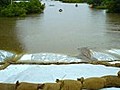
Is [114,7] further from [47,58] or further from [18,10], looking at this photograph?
[47,58]

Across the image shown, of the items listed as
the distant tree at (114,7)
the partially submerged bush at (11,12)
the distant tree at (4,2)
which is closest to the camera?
the partially submerged bush at (11,12)

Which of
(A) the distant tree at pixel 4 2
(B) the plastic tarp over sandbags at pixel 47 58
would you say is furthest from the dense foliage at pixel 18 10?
(B) the plastic tarp over sandbags at pixel 47 58

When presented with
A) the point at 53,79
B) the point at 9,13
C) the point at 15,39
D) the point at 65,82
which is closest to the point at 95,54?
the point at 53,79

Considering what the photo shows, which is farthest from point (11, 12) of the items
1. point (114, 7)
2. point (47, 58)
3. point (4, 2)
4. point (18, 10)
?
point (47, 58)

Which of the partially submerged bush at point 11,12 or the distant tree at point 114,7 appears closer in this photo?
the partially submerged bush at point 11,12

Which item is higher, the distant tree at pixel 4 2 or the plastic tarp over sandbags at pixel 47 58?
the plastic tarp over sandbags at pixel 47 58

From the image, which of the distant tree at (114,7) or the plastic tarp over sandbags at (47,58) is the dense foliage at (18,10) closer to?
the distant tree at (114,7)

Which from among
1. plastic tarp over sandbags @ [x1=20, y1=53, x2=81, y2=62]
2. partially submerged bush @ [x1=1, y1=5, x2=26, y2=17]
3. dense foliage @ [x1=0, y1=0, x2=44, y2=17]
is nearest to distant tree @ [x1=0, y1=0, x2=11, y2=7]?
dense foliage @ [x1=0, y1=0, x2=44, y2=17]

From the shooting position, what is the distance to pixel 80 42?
7000mm

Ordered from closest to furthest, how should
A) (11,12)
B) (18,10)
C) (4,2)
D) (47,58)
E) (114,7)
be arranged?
(47,58) < (11,12) < (18,10) < (4,2) < (114,7)

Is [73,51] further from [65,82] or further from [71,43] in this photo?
[65,82]

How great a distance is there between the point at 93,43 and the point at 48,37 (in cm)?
153

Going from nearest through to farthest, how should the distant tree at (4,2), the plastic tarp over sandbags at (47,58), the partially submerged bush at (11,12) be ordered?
the plastic tarp over sandbags at (47,58)
the partially submerged bush at (11,12)
the distant tree at (4,2)

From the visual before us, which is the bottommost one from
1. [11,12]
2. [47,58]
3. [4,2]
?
[11,12]
